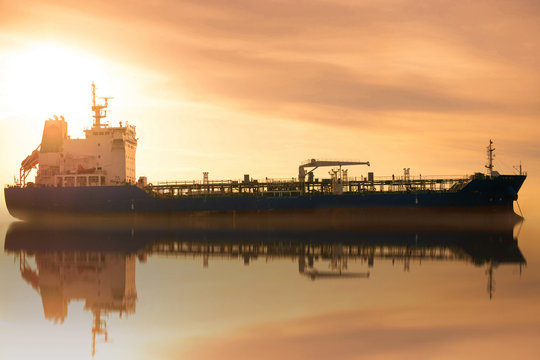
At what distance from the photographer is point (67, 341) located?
11.8m

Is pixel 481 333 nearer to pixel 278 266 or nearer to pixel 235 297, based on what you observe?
pixel 235 297

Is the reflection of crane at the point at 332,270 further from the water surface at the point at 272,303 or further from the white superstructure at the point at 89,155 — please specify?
the white superstructure at the point at 89,155

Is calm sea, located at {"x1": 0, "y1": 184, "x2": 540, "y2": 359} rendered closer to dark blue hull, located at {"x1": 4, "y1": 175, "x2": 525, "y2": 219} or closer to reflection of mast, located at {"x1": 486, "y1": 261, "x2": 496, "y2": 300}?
reflection of mast, located at {"x1": 486, "y1": 261, "x2": 496, "y2": 300}

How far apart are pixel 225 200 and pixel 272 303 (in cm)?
3684

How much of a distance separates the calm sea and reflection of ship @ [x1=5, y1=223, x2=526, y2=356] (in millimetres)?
122

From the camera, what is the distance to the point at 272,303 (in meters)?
15.5

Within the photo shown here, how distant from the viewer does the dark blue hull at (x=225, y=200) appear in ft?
159

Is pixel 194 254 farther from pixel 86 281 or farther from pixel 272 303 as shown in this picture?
pixel 272 303

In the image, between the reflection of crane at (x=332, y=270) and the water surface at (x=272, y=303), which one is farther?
the reflection of crane at (x=332, y=270)

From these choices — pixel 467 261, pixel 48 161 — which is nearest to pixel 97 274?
pixel 467 261

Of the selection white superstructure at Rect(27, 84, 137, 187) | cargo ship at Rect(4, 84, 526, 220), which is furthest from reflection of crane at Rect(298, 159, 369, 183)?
white superstructure at Rect(27, 84, 137, 187)

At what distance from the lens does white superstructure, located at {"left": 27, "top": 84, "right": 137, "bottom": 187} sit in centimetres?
5638

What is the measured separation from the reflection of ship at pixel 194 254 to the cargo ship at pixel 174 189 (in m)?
12.6

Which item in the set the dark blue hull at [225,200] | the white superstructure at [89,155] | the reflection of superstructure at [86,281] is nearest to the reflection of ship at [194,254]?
the reflection of superstructure at [86,281]
